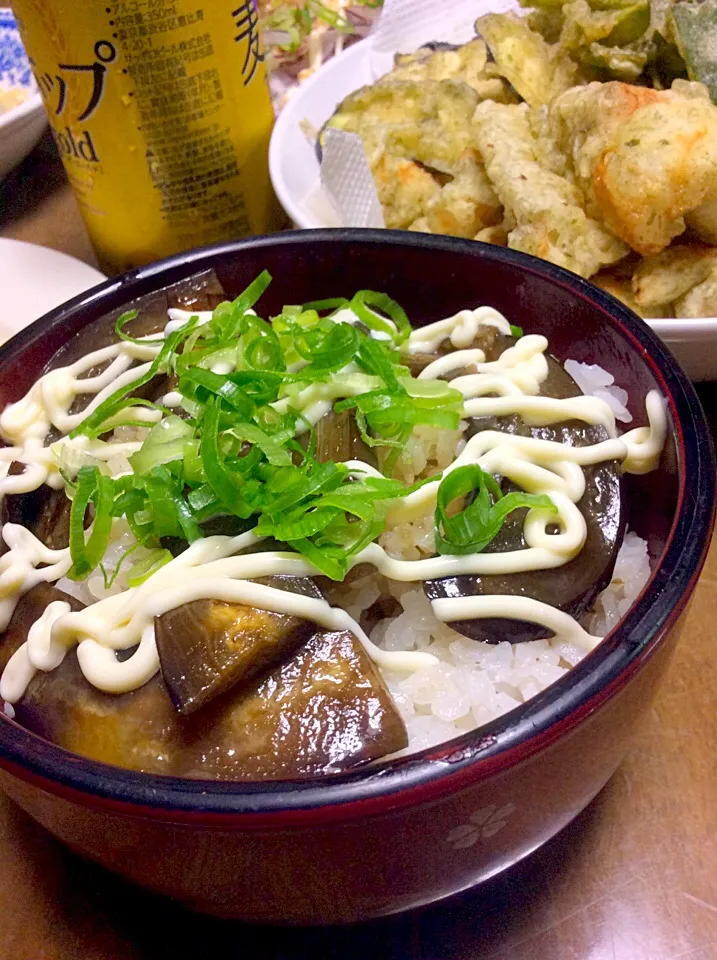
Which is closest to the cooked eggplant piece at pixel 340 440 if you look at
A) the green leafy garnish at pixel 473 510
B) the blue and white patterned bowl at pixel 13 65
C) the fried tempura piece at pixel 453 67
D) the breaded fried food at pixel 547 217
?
the green leafy garnish at pixel 473 510

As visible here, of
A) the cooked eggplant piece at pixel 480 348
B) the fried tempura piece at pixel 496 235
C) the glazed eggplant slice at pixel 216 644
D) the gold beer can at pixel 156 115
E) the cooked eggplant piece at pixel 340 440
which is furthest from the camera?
the fried tempura piece at pixel 496 235

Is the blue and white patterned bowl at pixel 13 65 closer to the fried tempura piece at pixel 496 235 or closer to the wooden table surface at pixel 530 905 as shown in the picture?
the fried tempura piece at pixel 496 235

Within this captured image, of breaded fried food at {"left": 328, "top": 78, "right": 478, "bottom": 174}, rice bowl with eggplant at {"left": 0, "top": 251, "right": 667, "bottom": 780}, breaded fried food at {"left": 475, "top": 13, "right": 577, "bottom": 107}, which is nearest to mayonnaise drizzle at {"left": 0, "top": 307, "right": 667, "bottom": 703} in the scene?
rice bowl with eggplant at {"left": 0, "top": 251, "right": 667, "bottom": 780}

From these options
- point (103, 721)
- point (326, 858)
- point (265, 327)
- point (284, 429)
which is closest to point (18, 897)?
point (103, 721)

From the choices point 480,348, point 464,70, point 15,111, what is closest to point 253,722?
point 480,348

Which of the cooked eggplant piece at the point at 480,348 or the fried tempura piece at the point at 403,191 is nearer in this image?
the cooked eggplant piece at the point at 480,348

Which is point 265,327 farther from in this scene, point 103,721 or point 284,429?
point 103,721

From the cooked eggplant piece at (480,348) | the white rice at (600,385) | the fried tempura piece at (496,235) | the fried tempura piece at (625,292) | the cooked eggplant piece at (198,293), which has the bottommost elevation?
the fried tempura piece at (625,292)
